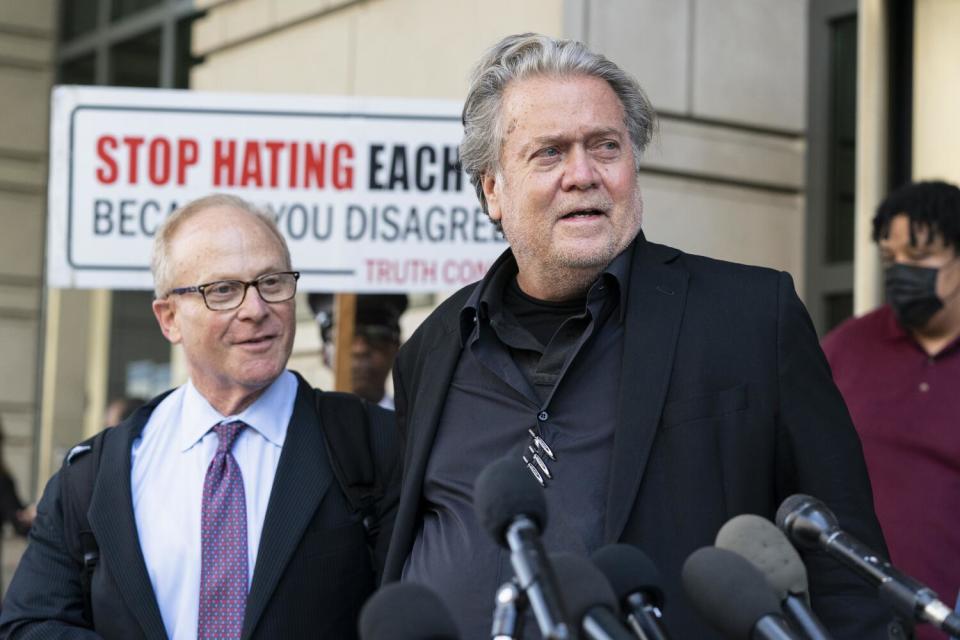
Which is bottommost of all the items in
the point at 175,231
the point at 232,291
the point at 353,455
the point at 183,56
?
the point at 353,455

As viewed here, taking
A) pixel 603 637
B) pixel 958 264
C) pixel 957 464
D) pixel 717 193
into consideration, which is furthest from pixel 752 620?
pixel 717 193

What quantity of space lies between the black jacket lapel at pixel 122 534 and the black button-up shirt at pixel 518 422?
0.67 meters

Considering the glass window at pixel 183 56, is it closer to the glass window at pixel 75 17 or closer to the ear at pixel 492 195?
the glass window at pixel 75 17

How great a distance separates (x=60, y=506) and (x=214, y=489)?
0.39 metres

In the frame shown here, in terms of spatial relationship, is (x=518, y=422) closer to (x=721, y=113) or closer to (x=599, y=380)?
(x=599, y=380)

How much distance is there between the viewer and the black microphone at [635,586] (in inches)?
89.5

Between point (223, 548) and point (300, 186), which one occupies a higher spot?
point (300, 186)

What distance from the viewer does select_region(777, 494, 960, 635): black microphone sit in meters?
2.19

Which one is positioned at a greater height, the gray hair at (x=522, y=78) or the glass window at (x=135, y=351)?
the gray hair at (x=522, y=78)

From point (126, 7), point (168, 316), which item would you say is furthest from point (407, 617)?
point (126, 7)

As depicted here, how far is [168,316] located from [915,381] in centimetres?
236

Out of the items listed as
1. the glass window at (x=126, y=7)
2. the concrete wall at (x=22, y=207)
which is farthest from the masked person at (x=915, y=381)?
the concrete wall at (x=22, y=207)

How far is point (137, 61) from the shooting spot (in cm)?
1408

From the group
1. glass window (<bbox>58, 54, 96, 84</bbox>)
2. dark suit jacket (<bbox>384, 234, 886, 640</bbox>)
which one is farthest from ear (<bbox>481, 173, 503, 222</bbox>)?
glass window (<bbox>58, 54, 96, 84</bbox>)
